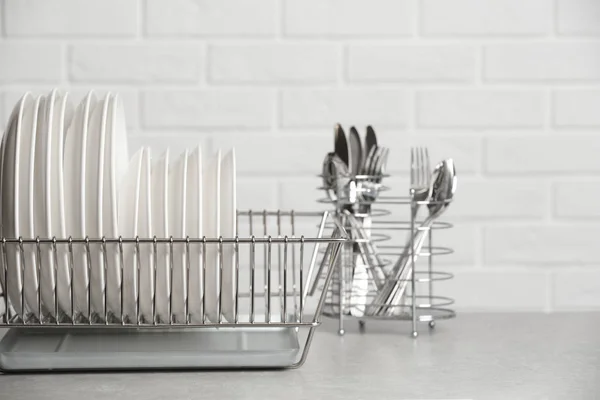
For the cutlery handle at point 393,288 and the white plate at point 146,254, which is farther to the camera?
the cutlery handle at point 393,288

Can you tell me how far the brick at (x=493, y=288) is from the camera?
4.99 ft

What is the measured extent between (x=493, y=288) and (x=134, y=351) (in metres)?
0.82

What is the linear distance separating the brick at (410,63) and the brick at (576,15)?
171mm

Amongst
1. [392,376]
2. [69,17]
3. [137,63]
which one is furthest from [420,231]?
[69,17]

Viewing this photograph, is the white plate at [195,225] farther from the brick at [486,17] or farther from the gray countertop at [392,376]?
the brick at [486,17]

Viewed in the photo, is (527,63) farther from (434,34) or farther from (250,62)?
(250,62)

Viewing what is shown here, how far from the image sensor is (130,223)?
92cm

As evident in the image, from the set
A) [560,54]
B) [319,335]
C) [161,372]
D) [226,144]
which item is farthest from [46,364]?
[560,54]

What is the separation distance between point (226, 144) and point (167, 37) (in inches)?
8.3

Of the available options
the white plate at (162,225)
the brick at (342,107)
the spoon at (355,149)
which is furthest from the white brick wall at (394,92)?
the white plate at (162,225)

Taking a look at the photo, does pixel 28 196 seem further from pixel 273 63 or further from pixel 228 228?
pixel 273 63

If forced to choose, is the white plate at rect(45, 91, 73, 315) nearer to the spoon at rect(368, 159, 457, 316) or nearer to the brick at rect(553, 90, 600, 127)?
the spoon at rect(368, 159, 457, 316)

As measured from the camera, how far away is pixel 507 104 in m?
1.52

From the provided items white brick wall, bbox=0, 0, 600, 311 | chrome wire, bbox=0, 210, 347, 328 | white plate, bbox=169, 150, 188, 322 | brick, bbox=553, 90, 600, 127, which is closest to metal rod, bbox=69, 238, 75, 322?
chrome wire, bbox=0, 210, 347, 328
